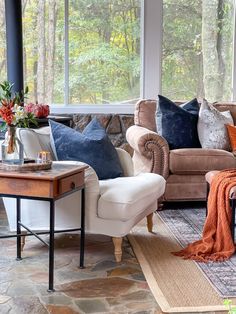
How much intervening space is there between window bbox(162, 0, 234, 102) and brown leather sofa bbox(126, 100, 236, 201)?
151 centimetres

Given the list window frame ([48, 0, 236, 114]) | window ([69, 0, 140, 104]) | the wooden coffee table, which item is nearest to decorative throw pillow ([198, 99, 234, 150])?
window frame ([48, 0, 236, 114])

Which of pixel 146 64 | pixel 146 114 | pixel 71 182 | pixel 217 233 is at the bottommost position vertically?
pixel 217 233

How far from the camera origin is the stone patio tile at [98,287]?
261 cm

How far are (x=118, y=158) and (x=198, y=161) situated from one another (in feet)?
3.39

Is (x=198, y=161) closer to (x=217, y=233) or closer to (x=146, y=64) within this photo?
(x=217, y=233)

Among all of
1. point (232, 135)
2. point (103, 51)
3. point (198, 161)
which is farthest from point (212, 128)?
point (103, 51)

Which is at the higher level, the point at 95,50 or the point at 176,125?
the point at 95,50

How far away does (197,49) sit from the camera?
588cm

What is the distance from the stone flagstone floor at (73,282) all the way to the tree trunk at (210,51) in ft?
9.90

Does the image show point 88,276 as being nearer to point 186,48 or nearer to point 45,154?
point 45,154

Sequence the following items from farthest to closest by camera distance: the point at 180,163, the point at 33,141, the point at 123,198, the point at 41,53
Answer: the point at 41,53 < the point at 180,163 < the point at 33,141 < the point at 123,198

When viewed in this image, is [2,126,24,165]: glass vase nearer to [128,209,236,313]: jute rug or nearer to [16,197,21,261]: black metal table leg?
[16,197,21,261]: black metal table leg

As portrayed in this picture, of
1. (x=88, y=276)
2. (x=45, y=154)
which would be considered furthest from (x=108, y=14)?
(x=88, y=276)

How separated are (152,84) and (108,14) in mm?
968
